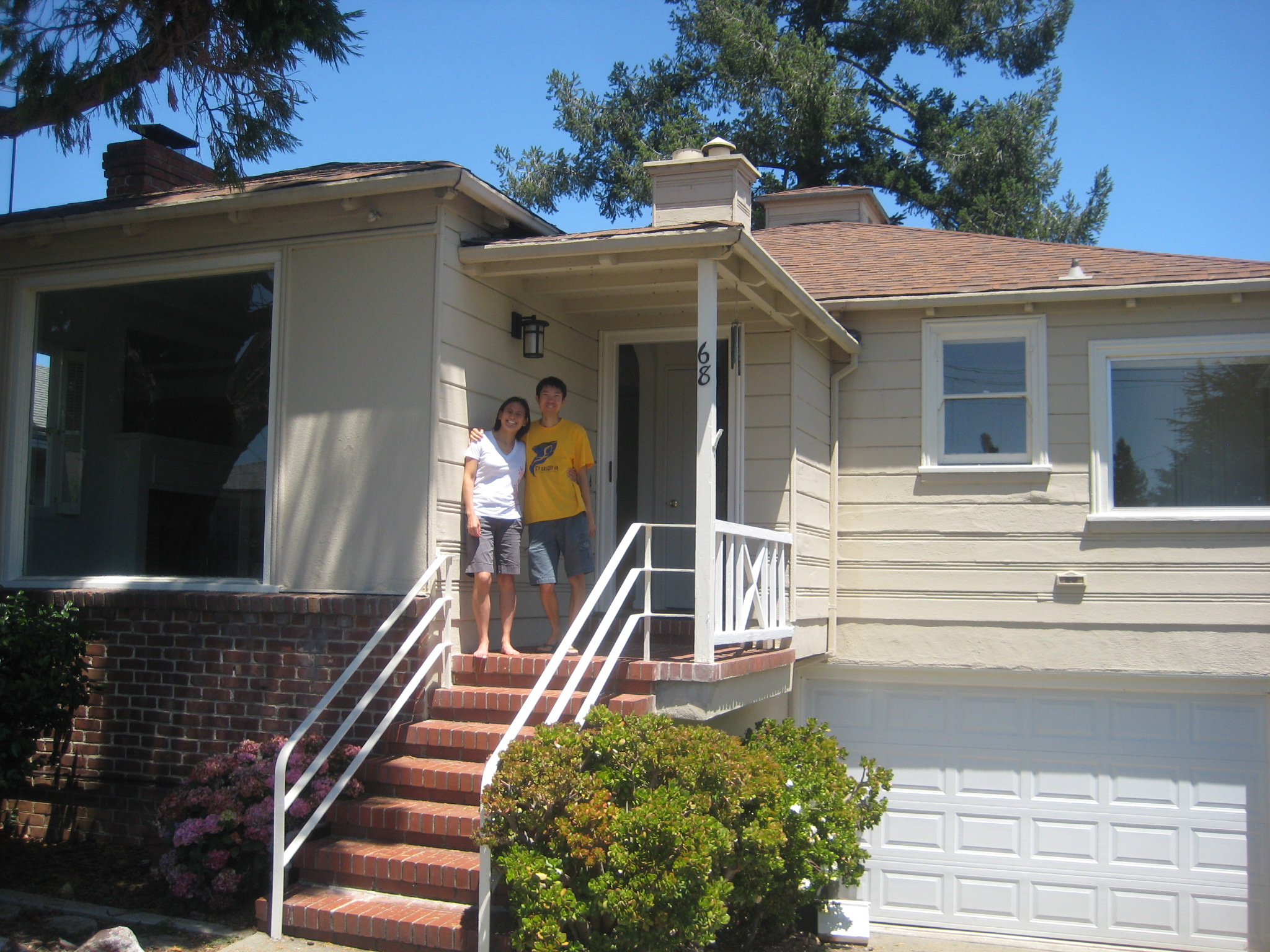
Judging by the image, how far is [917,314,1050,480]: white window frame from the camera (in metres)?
8.81

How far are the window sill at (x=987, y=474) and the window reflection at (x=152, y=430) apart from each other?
5038 mm

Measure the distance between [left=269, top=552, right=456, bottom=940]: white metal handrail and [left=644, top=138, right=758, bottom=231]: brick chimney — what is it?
3.18 meters

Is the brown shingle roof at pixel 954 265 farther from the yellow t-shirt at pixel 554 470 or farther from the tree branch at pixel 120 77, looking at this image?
the tree branch at pixel 120 77

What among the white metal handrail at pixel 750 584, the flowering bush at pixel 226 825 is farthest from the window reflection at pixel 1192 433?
the flowering bush at pixel 226 825

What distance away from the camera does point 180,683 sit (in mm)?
7043

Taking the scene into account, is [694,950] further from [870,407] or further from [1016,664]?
[870,407]

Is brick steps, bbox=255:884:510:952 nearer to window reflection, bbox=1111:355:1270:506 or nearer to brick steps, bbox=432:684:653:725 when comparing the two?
brick steps, bbox=432:684:653:725

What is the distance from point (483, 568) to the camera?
667cm

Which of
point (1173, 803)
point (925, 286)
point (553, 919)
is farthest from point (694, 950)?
point (925, 286)

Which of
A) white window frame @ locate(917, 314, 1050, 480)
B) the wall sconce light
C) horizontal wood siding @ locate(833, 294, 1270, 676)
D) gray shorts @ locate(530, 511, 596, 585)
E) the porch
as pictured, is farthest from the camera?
white window frame @ locate(917, 314, 1050, 480)

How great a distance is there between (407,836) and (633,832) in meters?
1.61

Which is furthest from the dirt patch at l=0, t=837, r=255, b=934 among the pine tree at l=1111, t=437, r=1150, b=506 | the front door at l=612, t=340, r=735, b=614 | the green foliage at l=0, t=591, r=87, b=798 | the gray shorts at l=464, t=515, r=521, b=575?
the pine tree at l=1111, t=437, r=1150, b=506

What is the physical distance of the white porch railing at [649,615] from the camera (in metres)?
5.05

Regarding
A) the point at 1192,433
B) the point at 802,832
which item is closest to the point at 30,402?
the point at 802,832
